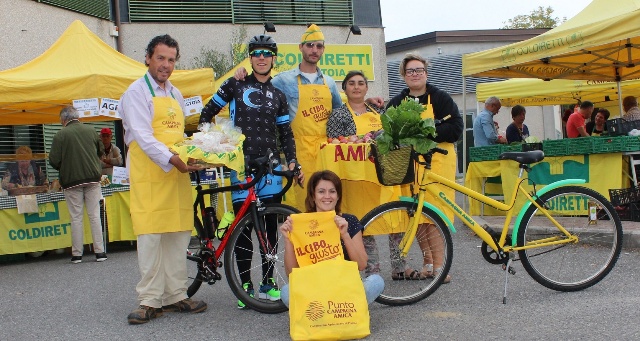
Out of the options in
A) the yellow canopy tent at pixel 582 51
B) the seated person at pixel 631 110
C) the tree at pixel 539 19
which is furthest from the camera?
the tree at pixel 539 19

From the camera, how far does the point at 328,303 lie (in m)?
4.51

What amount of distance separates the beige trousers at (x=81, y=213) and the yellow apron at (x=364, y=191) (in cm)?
457

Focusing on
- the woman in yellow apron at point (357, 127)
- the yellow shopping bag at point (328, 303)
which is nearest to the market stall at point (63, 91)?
the woman in yellow apron at point (357, 127)

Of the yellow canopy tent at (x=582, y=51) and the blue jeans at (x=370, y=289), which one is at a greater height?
the yellow canopy tent at (x=582, y=51)

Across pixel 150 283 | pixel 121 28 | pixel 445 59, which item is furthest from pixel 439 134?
pixel 445 59

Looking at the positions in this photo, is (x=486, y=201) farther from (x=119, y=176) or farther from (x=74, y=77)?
(x=74, y=77)

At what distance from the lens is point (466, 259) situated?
7.60 meters

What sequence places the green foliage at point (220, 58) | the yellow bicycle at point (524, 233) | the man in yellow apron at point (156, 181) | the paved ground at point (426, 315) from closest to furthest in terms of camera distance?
the paved ground at point (426, 315) → the man in yellow apron at point (156, 181) → the yellow bicycle at point (524, 233) → the green foliage at point (220, 58)

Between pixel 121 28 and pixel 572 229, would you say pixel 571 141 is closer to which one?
pixel 572 229

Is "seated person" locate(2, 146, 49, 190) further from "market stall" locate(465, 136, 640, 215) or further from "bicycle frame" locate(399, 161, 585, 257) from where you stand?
"bicycle frame" locate(399, 161, 585, 257)

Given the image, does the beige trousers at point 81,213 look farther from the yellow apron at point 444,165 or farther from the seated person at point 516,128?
the seated person at point 516,128

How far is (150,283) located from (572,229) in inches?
124

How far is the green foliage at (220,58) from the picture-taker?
20.1m

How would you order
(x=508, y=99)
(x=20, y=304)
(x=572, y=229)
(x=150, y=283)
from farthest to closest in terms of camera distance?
1. (x=508, y=99)
2. (x=20, y=304)
3. (x=572, y=229)
4. (x=150, y=283)
